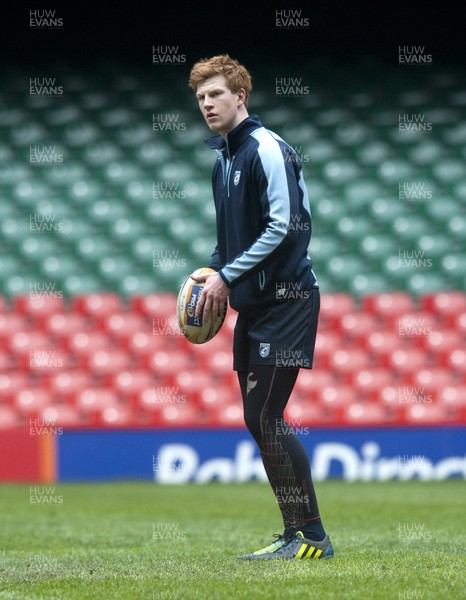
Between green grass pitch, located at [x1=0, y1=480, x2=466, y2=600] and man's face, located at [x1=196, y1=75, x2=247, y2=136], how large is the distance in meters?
1.78

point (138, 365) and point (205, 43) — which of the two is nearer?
point (138, 365)

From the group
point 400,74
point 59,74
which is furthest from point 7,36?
point 400,74

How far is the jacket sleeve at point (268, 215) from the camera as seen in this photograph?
427 centimetres

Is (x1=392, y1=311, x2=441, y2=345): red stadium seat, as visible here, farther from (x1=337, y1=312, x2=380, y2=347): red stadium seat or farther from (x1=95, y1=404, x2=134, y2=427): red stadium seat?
(x1=95, y1=404, x2=134, y2=427): red stadium seat

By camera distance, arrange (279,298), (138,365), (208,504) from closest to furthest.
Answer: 1. (279,298)
2. (208,504)
3. (138,365)

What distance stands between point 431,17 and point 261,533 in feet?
33.5

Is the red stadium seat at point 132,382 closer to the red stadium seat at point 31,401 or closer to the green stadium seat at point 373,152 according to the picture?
the red stadium seat at point 31,401

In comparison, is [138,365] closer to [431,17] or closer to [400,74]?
[400,74]

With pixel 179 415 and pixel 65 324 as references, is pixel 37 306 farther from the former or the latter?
pixel 179 415

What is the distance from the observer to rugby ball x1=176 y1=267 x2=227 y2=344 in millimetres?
4535

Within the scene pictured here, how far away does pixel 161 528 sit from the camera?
20.2ft

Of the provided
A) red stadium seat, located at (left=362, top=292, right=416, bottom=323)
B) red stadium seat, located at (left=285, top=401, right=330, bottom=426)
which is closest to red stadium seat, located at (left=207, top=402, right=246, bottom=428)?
red stadium seat, located at (left=285, top=401, right=330, bottom=426)

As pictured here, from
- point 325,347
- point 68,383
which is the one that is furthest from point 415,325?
point 68,383

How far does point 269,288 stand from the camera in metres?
4.38
